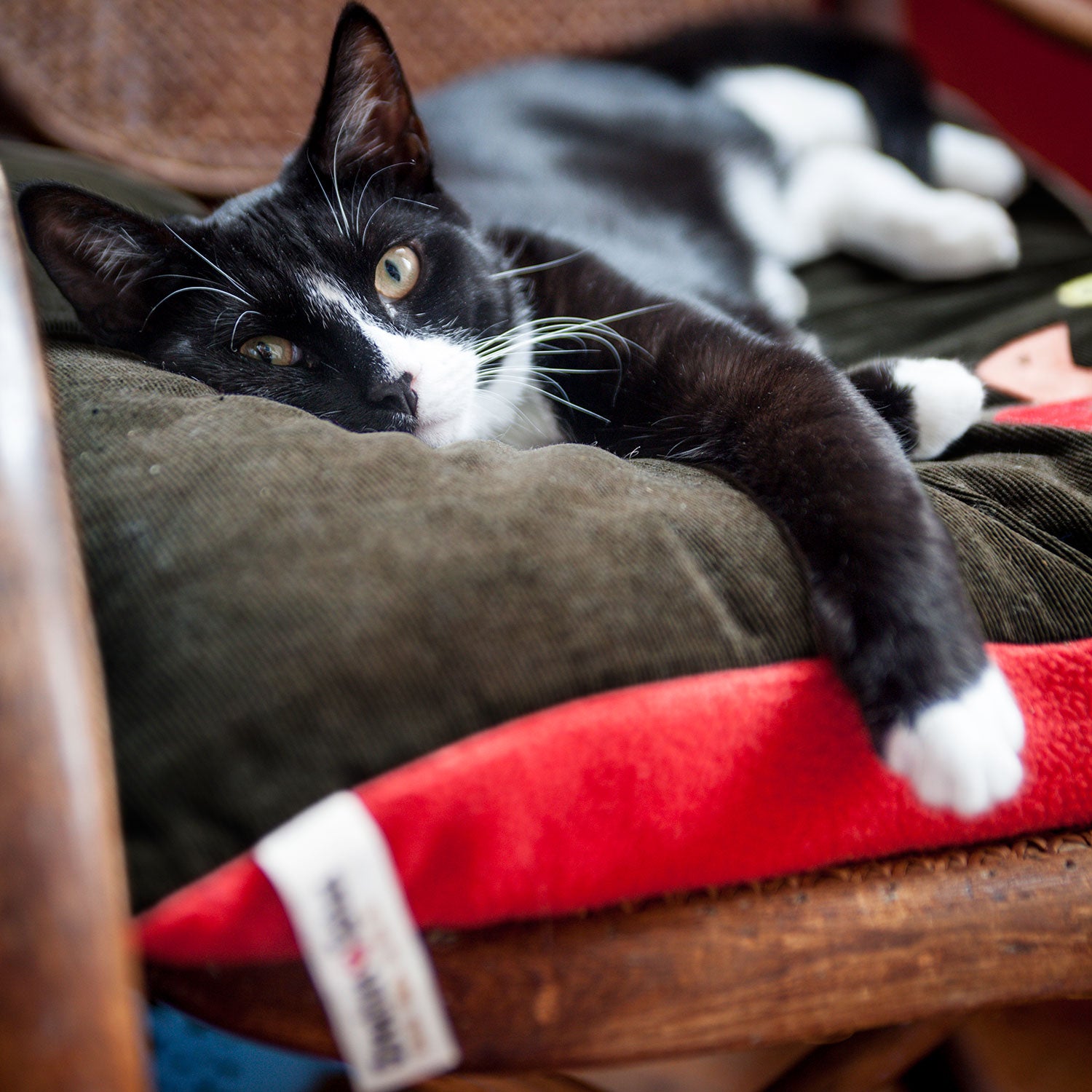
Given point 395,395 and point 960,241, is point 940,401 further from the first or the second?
point 960,241

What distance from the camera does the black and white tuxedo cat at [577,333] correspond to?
60 cm

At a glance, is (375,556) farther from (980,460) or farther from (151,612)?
(980,460)

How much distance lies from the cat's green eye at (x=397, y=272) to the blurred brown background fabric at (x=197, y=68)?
842 mm

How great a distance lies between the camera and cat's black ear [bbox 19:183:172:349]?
0.81 metres

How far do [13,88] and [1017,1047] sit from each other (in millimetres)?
2107

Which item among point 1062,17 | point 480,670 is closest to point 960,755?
point 480,670

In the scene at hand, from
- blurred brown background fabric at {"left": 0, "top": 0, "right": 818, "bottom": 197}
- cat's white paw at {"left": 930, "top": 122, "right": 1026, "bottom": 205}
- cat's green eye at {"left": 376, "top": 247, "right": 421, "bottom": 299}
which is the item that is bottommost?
blurred brown background fabric at {"left": 0, "top": 0, "right": 818, "bottom": 197}

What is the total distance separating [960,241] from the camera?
1.40 meters

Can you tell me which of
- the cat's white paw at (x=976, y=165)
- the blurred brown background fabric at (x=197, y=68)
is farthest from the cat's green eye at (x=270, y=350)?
the cat's white paw at (x=976, y=165)

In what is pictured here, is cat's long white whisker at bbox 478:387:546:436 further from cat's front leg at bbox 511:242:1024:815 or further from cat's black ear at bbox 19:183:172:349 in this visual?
cat's black ear at bbox 19:183:172:349

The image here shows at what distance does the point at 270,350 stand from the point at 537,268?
33cm

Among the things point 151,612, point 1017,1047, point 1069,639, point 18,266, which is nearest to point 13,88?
point 18,266

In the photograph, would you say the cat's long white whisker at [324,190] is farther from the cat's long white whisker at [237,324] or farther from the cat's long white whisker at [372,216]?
the cat's long white whisker at [237,324]

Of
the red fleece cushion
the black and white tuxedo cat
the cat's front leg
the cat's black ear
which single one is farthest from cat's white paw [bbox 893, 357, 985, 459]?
the cat's black ear
